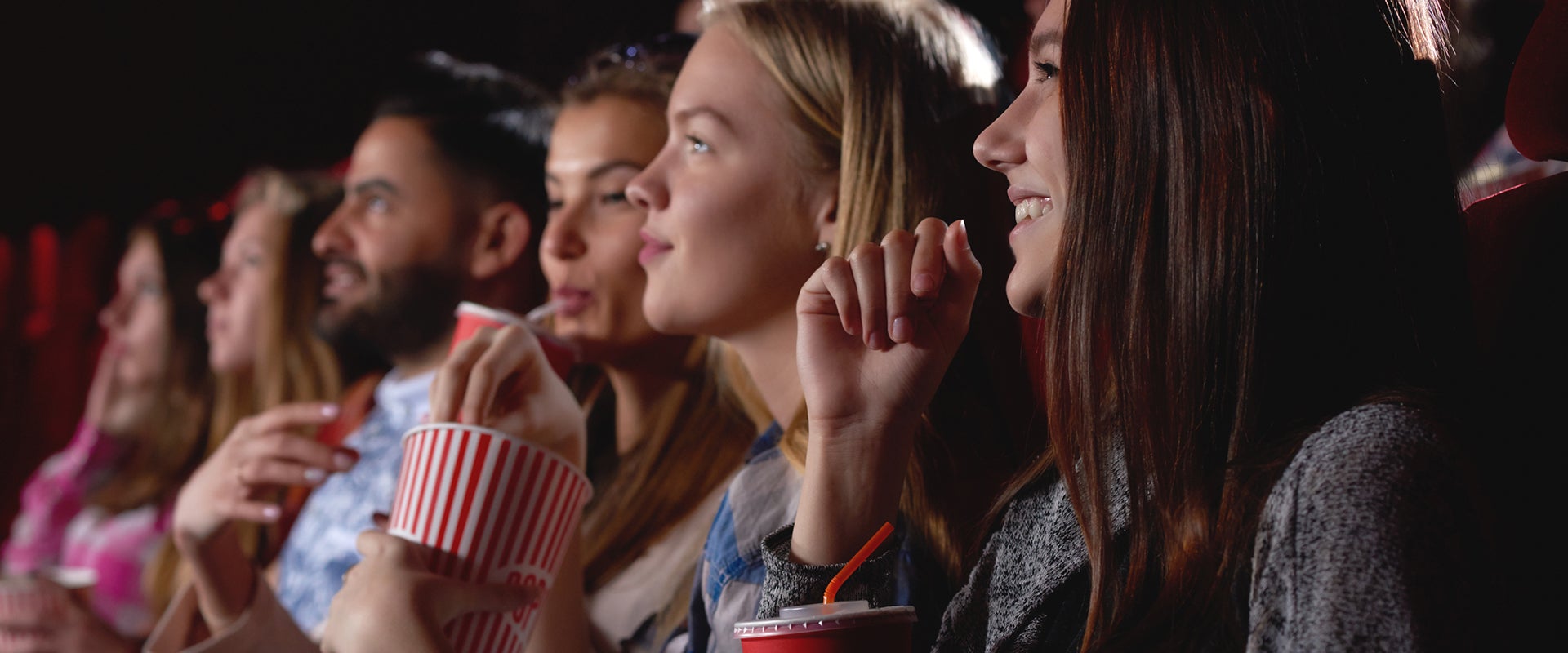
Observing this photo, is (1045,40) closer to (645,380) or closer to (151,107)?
(645,380)

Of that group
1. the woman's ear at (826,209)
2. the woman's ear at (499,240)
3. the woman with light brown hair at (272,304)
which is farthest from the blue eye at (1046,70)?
the woman with light brown hair at (272,304)

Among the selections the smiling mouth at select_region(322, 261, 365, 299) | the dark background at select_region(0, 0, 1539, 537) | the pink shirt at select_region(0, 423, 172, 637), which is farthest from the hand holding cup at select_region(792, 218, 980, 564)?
the pink shirt at select_region(0, 423, 172, 637)

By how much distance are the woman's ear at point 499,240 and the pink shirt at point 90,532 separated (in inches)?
45.4

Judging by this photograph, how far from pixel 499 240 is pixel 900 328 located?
4.60ft

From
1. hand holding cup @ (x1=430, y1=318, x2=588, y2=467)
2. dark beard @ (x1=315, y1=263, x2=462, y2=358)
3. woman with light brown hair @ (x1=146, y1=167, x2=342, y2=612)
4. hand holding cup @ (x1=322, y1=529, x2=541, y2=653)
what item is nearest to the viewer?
hand holding cup @ (x1=322, y1=529, x2=541, y2=653)

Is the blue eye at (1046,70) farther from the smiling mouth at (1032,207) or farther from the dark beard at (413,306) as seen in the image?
the dark beard at (413,306)

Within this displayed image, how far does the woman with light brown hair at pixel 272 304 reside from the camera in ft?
9.09

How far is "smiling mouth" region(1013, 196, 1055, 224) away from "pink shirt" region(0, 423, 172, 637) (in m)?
2.31

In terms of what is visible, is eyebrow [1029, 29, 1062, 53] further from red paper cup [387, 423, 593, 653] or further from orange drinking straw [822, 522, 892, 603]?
red paper cup [387, 423, 593, 653]

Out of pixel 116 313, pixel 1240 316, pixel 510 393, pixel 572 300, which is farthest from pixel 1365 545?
pixel 116 313

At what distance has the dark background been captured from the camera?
10.1 feet

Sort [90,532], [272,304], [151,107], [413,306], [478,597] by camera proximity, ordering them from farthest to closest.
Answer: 1. [151,107]
2. [90,532]
3. [272,304]
4. [413,306]
5. [478,597]

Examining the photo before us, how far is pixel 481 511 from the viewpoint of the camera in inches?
50.2

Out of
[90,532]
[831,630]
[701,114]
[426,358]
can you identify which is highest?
[701,114]
